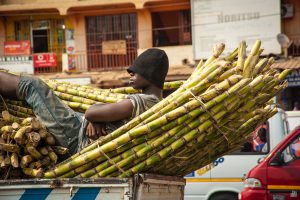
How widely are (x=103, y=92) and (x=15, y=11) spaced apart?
1936 cm

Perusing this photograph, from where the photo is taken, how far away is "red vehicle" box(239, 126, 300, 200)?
8.12m

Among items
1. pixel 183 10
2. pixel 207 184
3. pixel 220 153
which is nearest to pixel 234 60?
pixel 220 153

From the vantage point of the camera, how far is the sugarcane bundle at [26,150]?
369cm

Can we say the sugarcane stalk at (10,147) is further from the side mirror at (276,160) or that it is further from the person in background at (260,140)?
the person in background at (260,140)

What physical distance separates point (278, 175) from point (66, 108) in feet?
15.8

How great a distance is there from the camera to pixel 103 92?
4.36 meters

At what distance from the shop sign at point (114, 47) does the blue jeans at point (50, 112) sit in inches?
724

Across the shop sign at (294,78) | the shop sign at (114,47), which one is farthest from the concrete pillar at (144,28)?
the shop sign at (294,78)

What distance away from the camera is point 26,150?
374cm

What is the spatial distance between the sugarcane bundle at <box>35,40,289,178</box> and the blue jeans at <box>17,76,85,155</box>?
0.25m

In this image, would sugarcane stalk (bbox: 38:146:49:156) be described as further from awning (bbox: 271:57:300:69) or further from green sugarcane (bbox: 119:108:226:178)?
awning (bbox: 271:57:300:69)

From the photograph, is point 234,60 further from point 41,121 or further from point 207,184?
point 207,184

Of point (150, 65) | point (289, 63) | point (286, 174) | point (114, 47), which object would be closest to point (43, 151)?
point (150, 65)

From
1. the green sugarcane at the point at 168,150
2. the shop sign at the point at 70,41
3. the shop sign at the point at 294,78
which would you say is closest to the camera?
the green sugarcane at the point at 168,150
